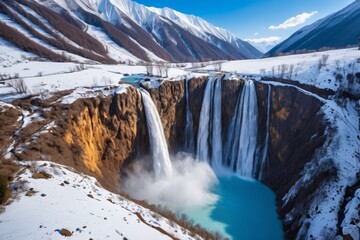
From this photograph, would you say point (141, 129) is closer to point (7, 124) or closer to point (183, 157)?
point (183, 157)

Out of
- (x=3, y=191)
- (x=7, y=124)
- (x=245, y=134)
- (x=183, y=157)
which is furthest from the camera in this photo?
(x=183, y=157)

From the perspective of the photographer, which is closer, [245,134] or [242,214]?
[242,214]

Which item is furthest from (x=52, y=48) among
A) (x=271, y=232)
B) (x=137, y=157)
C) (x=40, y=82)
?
(x=271, y=232)

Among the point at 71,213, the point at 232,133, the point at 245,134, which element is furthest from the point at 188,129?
the point at 71,213

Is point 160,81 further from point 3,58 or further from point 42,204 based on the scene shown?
point 3,58

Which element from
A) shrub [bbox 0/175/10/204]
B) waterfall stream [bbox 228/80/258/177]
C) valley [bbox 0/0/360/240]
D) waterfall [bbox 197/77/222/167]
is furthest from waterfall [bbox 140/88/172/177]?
shrub [bbox 0/175/10/204]

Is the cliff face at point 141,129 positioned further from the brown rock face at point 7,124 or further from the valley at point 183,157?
the brown rock face at point 7,124

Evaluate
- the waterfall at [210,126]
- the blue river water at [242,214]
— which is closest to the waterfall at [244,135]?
the waterfall at [210,126]
